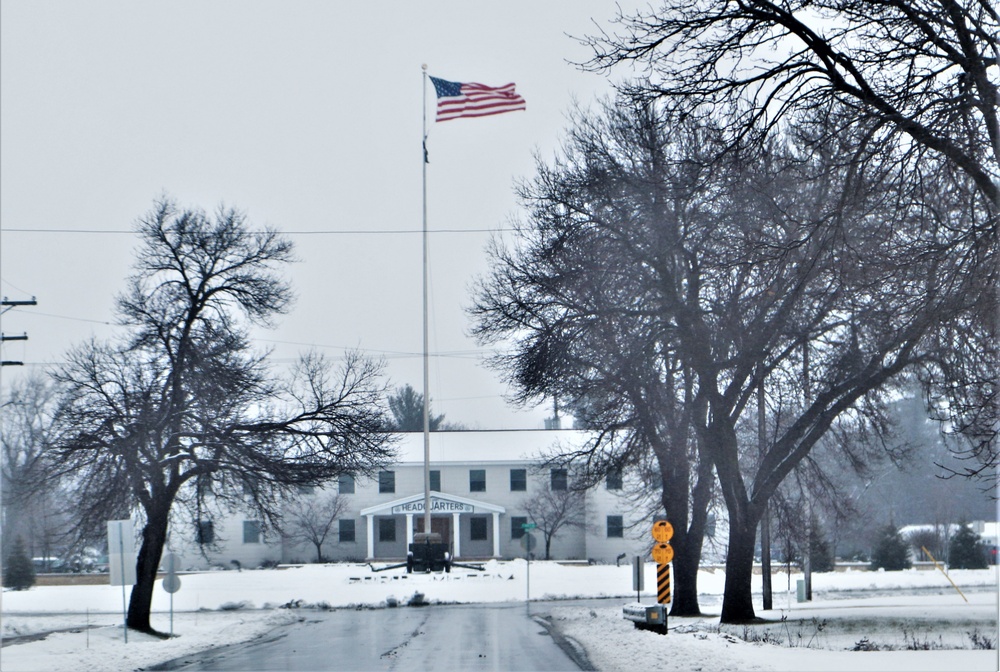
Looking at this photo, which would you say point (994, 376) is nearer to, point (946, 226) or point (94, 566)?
point (946, 226)

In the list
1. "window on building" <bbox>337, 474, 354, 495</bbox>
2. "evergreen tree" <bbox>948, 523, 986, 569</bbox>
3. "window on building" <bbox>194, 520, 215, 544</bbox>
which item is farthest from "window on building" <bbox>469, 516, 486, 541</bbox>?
"evergreen tree" <bbox>948, 523, 986, 569</bbox>

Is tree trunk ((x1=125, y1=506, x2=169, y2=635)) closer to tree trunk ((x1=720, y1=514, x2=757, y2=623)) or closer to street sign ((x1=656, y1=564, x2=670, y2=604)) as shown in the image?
street sign ((x1=656, y1=564, x2=670, y2=604))

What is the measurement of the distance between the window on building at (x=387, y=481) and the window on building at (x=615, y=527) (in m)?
2.71

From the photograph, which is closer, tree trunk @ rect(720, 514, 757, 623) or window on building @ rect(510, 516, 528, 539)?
window on building @ rect(510, 516, 528, 539)

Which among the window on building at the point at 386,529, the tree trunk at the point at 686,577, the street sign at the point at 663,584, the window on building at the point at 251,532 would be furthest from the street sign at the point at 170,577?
the tree trunk at the point at 686,577

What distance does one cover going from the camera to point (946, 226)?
9797 mm

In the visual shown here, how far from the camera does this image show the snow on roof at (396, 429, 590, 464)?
11461 mm

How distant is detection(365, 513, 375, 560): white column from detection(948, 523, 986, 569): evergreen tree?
624 cm

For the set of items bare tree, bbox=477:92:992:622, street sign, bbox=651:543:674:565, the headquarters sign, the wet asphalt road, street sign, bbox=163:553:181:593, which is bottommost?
the wet asphalt road

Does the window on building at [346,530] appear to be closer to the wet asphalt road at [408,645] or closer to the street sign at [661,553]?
the wet asphalt road at [408,645]

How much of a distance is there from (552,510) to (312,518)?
275cm

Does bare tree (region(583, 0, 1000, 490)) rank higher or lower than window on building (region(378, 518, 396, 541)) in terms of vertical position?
higher

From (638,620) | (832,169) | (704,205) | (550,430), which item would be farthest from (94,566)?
(832,169)

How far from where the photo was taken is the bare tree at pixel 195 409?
1145 centimetres
